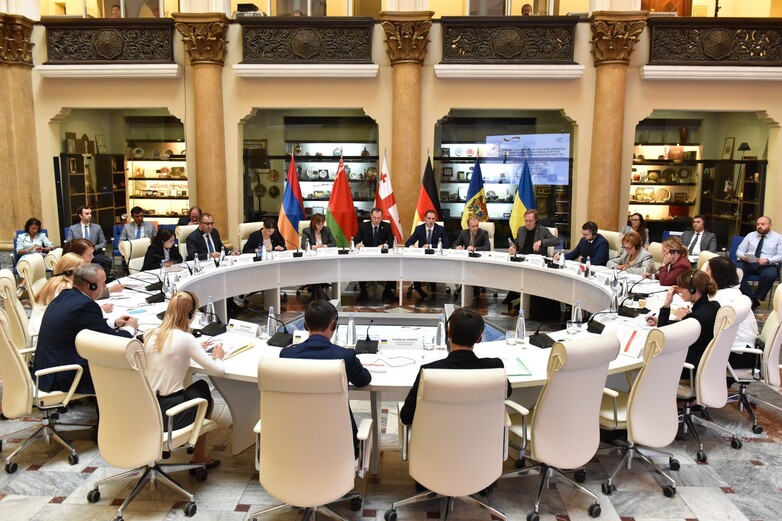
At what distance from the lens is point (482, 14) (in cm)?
1235

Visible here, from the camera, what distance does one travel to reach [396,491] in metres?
4.48

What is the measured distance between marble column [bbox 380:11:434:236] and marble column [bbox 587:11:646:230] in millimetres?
2998

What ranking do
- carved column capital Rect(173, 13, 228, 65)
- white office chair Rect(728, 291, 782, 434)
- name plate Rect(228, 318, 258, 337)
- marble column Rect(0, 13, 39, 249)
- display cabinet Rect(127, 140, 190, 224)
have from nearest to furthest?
name plate Rect(228, 318, 258, 337), white office chair Rect(728, 291, 782, 434), carved column capital Rect(173, 13, 228, 65), marble column Rect(0, 13, 39, 249), display cabinet Rect(127, 140, 190, 224)

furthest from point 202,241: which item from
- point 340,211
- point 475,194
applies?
point 475,194

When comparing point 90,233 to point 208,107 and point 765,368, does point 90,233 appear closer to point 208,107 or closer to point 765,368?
point 208,107

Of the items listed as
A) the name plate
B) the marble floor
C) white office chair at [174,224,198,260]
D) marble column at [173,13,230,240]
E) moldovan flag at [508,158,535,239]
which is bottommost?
the marble floor

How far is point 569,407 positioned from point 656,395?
2.44ft

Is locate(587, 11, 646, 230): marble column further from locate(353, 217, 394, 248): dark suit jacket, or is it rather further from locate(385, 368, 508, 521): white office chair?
locate(385, 368, 508, 521): white office chair

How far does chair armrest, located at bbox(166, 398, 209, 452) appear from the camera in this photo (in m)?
3.95

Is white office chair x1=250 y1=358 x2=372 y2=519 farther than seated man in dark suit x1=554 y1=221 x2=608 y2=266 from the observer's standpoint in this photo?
No

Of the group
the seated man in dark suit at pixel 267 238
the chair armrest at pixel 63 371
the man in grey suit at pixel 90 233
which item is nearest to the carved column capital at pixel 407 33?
the seated man in dark suit at pixel 267 238

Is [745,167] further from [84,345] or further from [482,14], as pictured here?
[84,345]

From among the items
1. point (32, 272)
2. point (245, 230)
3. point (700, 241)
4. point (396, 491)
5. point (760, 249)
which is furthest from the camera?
point (245, 230)

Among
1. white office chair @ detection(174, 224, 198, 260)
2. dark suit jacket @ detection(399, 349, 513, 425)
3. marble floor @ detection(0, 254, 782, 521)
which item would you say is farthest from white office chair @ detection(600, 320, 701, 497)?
white office chair @ detection(174, 224, 198, 260)
